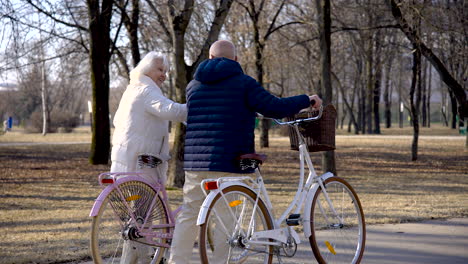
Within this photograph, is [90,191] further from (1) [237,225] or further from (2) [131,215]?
(1) [237,225]

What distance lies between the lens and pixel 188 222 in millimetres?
4684

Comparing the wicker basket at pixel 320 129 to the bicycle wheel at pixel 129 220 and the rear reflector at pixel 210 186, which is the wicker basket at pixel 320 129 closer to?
the rear reflector at pixel 210 186

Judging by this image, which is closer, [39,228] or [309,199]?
[309,199]

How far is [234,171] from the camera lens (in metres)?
4.57

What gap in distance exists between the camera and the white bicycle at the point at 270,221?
14.6 ft

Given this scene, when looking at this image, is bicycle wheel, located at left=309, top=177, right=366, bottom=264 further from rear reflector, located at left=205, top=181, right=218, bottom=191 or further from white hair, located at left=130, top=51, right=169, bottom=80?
white hair, located at left=130, top=51, right=169, bottom=80

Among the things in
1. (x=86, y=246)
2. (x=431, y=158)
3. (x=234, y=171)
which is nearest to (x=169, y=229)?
(x=234, y=171)

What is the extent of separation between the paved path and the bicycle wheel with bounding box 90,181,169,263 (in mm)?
750

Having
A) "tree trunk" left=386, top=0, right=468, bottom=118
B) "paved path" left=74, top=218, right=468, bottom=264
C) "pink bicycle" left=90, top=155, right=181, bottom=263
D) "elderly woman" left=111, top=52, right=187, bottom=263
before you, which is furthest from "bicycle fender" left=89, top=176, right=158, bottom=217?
"tree trunk" left=386, top=0, right=468, bottom=118

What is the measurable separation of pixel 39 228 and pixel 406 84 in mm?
68184

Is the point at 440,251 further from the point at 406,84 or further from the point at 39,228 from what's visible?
the point at 406,84

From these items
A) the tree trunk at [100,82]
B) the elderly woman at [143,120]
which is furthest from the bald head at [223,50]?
the tree trunk at [100,82]

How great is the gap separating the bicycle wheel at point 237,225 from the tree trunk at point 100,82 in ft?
49.4

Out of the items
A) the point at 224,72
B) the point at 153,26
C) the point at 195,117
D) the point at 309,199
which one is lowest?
the point at 309,199
